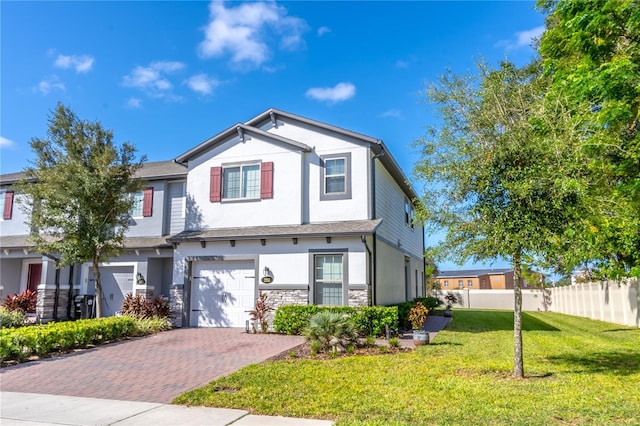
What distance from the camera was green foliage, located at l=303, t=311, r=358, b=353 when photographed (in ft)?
34.3

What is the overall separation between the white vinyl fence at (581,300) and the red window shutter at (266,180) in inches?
566

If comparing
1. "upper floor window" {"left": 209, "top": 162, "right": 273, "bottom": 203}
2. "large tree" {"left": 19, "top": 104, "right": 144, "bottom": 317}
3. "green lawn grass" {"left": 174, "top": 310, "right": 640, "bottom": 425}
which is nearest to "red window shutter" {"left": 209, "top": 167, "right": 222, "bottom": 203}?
"upper floor window" {"left": 209, "top": 162, "right": 273, "bottom": 203}

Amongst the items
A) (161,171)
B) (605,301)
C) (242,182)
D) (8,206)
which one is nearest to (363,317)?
(242,182)

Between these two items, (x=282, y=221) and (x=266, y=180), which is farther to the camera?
(x=266, y=180)

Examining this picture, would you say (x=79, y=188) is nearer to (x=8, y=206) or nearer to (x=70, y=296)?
(x=70, y=296)

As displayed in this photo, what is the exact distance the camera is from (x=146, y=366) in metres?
9.14

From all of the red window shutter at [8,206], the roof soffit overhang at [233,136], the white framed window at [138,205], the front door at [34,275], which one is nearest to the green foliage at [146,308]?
the white framed window at [138,205]

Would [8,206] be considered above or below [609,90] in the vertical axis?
below

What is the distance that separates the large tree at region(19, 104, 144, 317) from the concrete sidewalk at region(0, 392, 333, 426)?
28.9ft

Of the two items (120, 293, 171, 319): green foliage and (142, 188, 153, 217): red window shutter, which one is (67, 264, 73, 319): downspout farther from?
(142, 188, 153, 217): red window shutter

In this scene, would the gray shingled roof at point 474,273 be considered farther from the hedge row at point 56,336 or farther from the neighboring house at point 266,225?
the hedge row at point 56,336

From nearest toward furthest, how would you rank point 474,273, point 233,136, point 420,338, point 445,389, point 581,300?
1. point 445,389
2. point 420,338
3. point 233,136
4. point 581,300
5. point 474,273

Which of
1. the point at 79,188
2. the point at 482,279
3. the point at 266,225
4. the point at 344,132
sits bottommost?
the point at 482,279

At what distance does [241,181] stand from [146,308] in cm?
584
